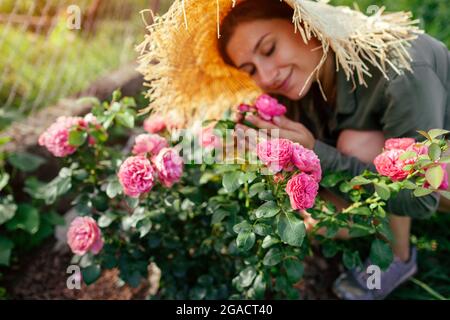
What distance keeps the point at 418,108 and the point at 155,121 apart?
34.0 inches

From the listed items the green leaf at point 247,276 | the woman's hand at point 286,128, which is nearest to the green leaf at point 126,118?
the woman's hand at point 286,128

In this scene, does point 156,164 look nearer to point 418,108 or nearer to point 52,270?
point 418,108

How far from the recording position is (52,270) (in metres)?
2.06

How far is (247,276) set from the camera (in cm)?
150

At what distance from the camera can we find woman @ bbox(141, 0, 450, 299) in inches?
60.6

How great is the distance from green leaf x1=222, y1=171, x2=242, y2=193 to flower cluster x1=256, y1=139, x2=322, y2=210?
0.14 metres

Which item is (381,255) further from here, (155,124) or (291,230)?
(155,124)

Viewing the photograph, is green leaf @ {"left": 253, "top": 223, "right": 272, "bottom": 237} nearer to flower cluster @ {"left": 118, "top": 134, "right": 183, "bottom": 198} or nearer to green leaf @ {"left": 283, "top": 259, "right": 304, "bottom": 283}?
green leaf @ {"left": 283, "top": 259, "right": 304, "bottom": 283}

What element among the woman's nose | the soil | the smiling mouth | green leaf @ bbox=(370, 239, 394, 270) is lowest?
the soil

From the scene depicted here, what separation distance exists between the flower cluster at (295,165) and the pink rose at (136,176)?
35cm

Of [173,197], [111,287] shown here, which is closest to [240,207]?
[173,197]

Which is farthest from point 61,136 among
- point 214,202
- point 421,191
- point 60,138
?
point 421,191

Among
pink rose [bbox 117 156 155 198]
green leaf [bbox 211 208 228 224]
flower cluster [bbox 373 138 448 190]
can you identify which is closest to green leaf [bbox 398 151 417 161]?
flower cluster [bbox 373 138 448 190]

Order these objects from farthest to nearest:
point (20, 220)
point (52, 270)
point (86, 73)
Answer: point (86, 73)
point (52, 270)
point (20, 220)
